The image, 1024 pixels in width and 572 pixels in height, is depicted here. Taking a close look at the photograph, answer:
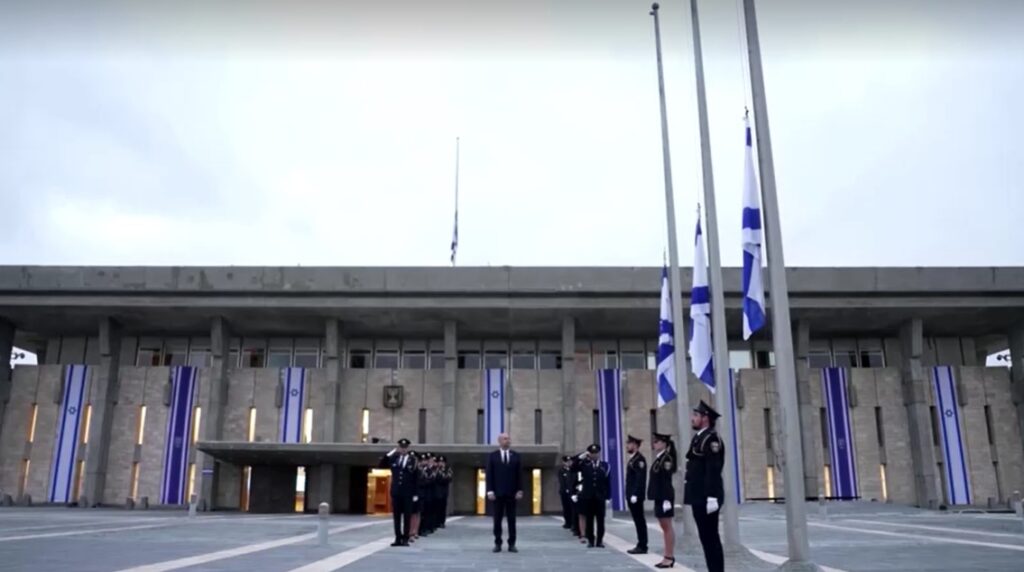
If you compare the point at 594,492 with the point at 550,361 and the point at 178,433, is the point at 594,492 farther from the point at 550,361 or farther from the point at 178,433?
the point at 178,433

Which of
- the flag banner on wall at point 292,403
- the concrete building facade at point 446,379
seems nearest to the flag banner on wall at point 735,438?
the concrete building facade at point 446,379

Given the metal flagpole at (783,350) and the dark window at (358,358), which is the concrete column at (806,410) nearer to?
the dark window at (358,358)

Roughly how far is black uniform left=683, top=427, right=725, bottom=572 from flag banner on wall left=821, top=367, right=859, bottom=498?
38.0m

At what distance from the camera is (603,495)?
15.1 meters

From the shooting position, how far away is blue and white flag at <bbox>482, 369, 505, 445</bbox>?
4396cm

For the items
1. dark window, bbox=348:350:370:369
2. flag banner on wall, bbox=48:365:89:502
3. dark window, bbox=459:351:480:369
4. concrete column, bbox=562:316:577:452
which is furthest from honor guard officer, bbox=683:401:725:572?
flag banner on wall, bbox=48:365:89:502

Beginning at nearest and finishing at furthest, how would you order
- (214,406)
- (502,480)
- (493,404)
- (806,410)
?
(502,480), (806,410), (214,406), (493,404)

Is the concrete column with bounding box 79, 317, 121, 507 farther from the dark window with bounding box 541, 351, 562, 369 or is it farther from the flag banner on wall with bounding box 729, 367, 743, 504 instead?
the flag banner on wall with bounding box 729, 367, 743, 504

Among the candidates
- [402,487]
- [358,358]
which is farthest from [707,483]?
[358,358]

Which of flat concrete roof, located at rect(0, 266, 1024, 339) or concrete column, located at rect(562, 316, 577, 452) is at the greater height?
flat concrete roof, located at rect(0, 266, 1024, 339)

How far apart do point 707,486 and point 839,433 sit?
127ft

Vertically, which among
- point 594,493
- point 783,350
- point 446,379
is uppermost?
point 446,379

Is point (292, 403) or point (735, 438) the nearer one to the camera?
point (735, 438)

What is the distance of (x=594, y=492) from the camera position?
49.5ft
